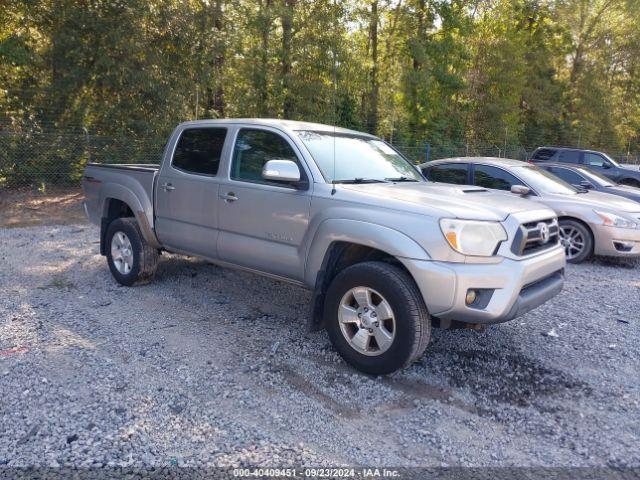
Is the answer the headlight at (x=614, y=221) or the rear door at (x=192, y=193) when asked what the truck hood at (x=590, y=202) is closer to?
the headlight at (x=614, y=221)

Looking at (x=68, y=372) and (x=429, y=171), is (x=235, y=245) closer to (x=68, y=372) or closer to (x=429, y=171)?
(x=68, y=372)

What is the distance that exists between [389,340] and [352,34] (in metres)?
20.5

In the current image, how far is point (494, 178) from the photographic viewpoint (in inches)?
325

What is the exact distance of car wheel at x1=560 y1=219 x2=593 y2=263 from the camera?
784 cm

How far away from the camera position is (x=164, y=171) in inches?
221

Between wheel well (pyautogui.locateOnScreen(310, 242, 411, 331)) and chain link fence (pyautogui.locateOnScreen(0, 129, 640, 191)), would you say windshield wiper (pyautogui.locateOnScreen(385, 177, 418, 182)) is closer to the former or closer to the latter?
wheel well (pyautogui.locateOnScreen(310, 242, 411, 331))

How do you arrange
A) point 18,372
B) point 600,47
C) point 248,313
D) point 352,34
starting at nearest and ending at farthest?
1. point 18,372
2. point 248,313
3. point 352,34
4. point 600,47

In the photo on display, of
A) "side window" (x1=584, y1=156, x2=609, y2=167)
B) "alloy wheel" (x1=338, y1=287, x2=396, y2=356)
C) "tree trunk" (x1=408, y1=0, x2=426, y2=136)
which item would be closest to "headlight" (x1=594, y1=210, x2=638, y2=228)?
"alloy wheel" (x1=338, y1=287, x2=396, y2=356)

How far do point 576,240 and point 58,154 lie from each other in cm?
1147

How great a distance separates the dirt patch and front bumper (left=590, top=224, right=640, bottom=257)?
9.84m

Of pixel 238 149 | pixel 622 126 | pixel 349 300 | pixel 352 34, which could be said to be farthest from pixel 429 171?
pixel 622 126

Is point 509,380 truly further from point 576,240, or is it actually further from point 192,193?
point 576,240

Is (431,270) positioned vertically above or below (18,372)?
above

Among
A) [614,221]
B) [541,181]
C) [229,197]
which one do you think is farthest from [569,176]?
[229,197]
